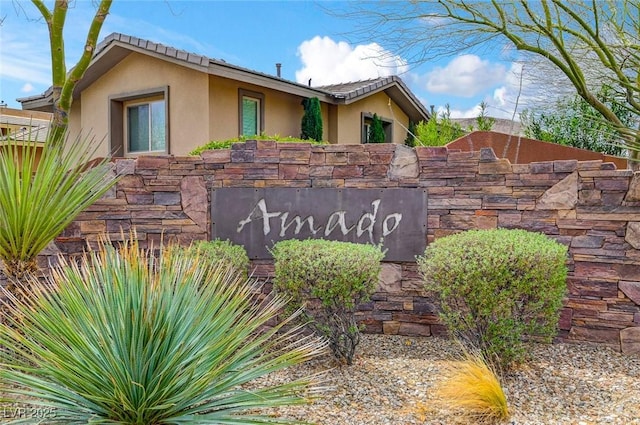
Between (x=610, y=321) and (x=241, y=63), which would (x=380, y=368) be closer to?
(x=610, y=321)

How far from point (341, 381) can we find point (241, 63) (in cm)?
833

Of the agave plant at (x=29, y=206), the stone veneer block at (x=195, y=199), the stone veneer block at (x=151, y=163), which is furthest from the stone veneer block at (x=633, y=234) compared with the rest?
the agave plant at (x=29, y=206)

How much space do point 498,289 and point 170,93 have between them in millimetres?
8563

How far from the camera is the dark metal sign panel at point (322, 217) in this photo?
4.83 metres

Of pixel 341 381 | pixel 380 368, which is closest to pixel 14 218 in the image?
pixel 341 381

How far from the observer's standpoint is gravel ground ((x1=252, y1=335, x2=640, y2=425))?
10.2 ft

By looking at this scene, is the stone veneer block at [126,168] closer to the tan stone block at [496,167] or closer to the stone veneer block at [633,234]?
the tan stone block at [496,167]

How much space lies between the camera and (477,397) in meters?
3.09

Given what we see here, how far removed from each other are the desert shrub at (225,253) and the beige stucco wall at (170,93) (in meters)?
5.38

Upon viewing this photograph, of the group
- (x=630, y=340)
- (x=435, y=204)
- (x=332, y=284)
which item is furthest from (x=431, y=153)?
(x=630, y=340)

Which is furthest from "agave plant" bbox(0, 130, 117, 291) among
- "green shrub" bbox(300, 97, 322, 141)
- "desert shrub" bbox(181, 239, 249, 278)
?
"green shrub" bbox(300, 97, 322, 141)

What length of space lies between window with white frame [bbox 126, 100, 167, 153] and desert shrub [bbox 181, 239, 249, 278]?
20.8ft

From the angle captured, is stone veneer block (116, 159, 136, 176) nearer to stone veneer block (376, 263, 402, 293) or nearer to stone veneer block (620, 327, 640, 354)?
stone veneer block (376, 263, 402, 293)

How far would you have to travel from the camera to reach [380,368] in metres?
3.91
